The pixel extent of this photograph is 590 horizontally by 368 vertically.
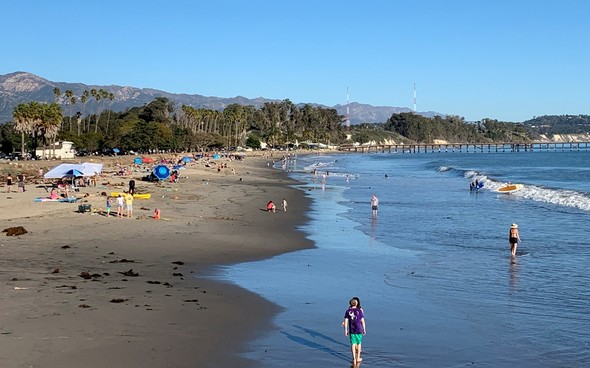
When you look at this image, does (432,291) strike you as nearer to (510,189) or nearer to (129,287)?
(129,287)

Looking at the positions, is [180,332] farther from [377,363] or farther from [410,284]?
[410,284]

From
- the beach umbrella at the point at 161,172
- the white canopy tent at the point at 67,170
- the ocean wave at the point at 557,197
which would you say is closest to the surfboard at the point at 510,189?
the ocean wave at the point at 557,197

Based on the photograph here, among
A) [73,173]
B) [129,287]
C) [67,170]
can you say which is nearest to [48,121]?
[67,170]

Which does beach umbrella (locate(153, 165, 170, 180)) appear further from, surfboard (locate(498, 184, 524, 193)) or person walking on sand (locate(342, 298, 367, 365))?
person walking on sand (locate(342, 298, 367, 365))

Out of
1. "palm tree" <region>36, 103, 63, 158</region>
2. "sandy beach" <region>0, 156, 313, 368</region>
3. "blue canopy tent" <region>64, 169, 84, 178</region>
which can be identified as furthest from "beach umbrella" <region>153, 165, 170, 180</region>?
"palm tree" <region>36, 103, 63, 158</region>

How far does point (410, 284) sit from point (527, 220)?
17795 millimetres

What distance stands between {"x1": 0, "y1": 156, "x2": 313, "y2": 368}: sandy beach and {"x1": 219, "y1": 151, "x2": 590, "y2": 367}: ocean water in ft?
2.89

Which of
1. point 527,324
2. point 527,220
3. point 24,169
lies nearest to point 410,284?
point 527,324

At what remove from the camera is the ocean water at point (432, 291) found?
11172 millimetres

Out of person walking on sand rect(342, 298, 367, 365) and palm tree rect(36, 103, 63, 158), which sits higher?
palm tree rect(36, 103, 63, 158)

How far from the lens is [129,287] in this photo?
15.0 m

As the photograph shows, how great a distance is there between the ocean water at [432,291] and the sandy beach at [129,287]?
34.6 inches

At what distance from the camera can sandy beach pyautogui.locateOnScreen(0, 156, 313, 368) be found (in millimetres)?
10445

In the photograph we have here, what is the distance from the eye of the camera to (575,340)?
11922 millimetres
